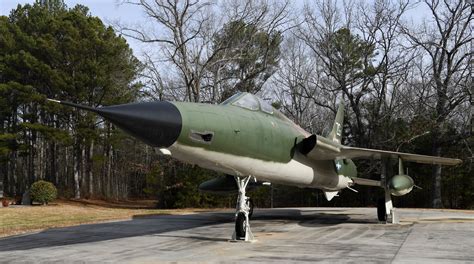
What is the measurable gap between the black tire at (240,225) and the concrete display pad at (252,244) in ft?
1.08

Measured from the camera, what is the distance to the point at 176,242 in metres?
9.91

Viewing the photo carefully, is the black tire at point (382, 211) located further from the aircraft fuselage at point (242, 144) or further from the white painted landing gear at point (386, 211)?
the aircraft fuselage at point (242, 144)

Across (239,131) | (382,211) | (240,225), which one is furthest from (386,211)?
(239,131)

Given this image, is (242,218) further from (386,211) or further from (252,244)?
(386,211)

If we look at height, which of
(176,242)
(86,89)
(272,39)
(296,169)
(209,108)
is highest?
(272,39)

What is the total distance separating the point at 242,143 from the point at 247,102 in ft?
4.69

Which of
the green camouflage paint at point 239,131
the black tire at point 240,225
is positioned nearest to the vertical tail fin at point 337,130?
the green camouflage paint at point 239,131

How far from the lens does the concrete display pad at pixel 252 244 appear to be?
783cm

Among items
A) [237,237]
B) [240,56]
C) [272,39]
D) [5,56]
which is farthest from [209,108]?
[5,56]

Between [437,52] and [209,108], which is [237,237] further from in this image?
[437,52]

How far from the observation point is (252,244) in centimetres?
943

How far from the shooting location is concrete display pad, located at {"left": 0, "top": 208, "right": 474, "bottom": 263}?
7828mm

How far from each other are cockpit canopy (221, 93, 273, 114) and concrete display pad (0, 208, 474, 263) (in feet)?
9.31

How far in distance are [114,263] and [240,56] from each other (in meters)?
22.6
